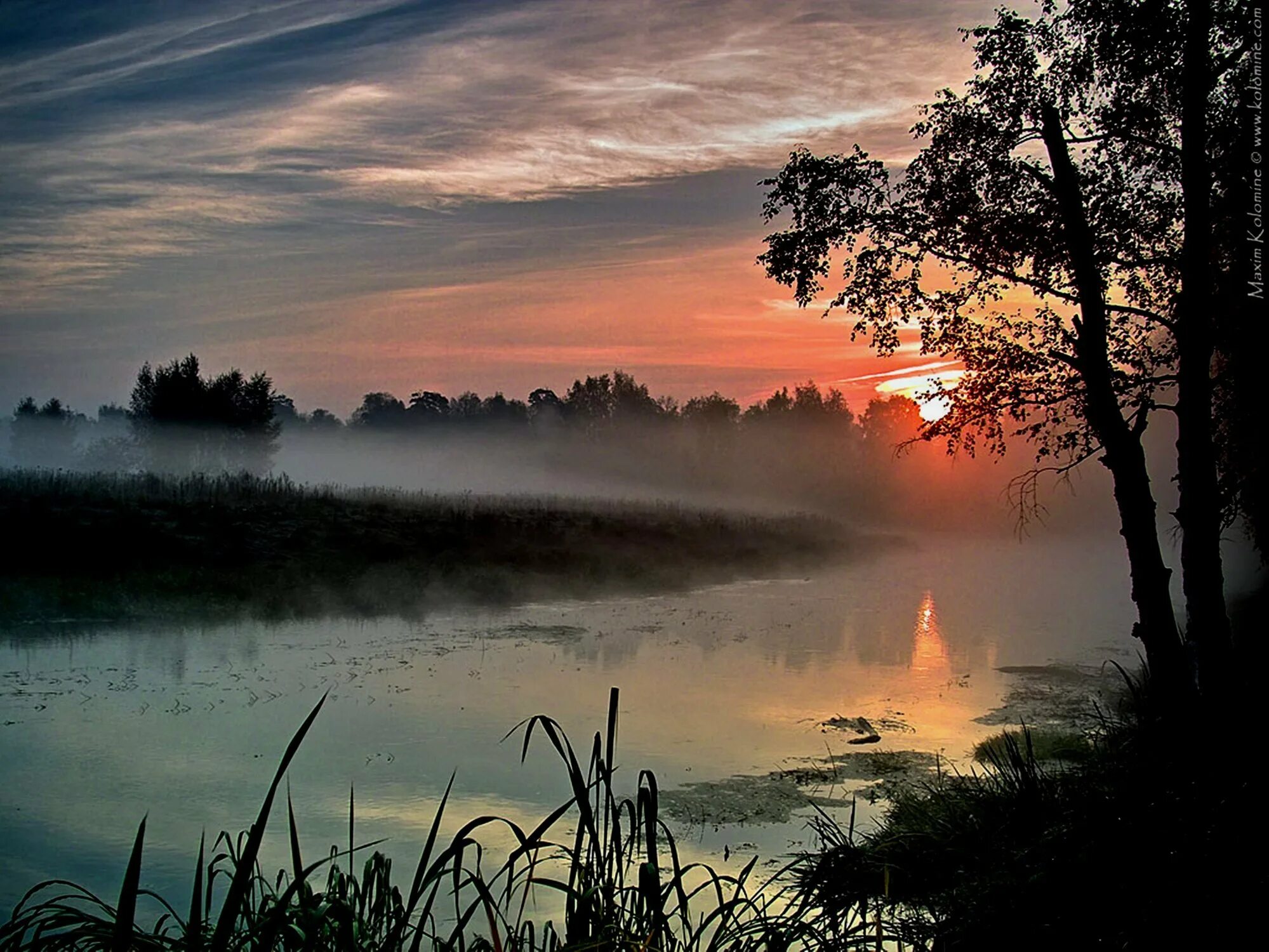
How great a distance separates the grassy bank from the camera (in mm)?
17828

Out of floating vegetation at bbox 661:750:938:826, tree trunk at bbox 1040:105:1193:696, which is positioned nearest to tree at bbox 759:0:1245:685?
tree trunk at bbox 1040:105:1193:696

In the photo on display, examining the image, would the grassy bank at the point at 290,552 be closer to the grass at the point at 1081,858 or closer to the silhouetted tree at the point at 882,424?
the grass at the point at 1081,858

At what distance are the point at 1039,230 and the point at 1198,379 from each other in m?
2.52

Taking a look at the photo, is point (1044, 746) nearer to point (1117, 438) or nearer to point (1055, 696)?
point (1117, 438)

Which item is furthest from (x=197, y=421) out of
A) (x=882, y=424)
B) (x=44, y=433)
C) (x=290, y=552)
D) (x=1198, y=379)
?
(x=882, y=424)

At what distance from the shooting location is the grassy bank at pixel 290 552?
58.5 feet

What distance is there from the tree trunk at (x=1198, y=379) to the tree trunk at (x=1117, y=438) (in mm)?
390

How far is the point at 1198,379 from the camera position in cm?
822

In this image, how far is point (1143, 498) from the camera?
8.98 metres

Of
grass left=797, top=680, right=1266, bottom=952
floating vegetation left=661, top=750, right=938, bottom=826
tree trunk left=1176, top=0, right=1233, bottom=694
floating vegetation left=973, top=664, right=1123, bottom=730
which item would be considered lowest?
floating vegetation left=973, top=664, right=1123, bottom=730

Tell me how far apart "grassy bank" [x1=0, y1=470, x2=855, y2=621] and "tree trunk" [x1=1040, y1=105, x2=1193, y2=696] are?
43.8ft

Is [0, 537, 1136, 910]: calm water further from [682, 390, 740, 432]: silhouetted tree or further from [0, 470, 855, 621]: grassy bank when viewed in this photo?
[682, 390, 740, 432]: silhouetted tree

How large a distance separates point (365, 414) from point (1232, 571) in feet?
208

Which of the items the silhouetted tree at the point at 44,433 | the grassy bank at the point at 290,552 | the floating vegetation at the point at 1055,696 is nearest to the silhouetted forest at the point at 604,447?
the silhouetted tree at the point at 44,433
